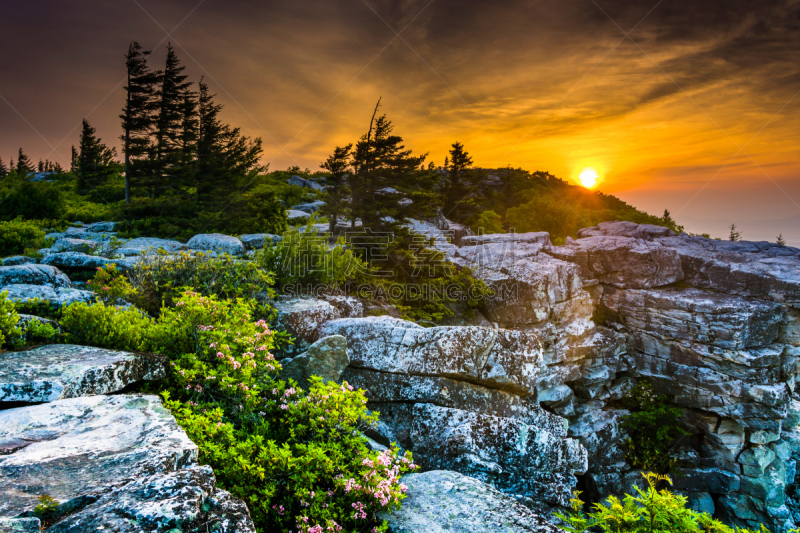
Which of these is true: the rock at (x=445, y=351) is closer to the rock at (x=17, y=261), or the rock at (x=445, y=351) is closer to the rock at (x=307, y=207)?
the rock at (x=17, y=261)

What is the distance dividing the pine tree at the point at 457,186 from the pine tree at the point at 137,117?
17.8 m

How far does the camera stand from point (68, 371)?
3.55 metres

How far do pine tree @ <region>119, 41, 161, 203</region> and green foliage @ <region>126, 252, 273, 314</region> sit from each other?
18.5 meters

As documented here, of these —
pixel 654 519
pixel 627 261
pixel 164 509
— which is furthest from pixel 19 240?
pixel 627 261

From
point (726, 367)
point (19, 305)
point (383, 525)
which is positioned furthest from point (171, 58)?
point (726, 367)

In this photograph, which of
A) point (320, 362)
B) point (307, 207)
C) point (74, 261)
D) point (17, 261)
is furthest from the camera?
point (307, 207)

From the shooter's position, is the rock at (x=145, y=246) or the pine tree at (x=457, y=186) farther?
the pine tree at (x=457, y=186)

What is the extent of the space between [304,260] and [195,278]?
2317 mm

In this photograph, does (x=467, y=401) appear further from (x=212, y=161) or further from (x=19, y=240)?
(x=212, y=161)

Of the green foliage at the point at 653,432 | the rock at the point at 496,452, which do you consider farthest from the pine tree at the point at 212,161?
the green foliage at the point at 653,432

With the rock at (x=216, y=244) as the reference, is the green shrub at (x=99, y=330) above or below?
below

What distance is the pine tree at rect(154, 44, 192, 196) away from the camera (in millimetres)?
21219

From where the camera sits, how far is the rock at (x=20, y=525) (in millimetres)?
1834

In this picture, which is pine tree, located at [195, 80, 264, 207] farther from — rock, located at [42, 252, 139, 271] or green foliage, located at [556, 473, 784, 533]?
green foliage, located at [556, 473, 784, 533]
